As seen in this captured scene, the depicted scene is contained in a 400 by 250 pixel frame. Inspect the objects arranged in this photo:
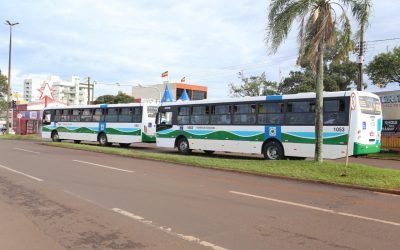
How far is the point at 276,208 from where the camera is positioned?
8.83 metres

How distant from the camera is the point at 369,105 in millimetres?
17984

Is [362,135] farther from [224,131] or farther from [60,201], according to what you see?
[60,201]

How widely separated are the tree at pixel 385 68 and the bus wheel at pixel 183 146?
56.0ft

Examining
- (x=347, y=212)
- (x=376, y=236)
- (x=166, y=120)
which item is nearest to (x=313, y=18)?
(x=347, y=212)

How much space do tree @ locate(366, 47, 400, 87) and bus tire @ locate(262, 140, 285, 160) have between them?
1656 centimetres

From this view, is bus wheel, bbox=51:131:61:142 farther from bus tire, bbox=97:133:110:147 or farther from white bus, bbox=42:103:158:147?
bus tire, bbox=97:133:110:147

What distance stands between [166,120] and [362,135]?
38.9ft

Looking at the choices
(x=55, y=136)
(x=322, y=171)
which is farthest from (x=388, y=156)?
(x=55, y=136)

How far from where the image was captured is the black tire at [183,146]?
965 inches

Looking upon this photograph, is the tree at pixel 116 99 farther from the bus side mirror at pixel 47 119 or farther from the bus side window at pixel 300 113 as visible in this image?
the bus side window at pixel 300 113

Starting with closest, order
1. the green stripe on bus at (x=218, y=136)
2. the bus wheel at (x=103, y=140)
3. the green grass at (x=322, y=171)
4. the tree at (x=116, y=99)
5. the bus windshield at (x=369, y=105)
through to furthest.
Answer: the green grass at (x=322, y=171) < the bus windshield at (x=369, y=105) < the green stripe on bus at (x=218, y=136) < the bus wheel at (x=103, y=140) < the tree at (x=116, y=99)

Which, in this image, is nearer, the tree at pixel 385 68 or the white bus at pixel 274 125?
the white bus at pixel 274 125

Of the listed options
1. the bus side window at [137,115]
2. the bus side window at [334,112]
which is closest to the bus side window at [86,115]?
the bus side window at [137,115]

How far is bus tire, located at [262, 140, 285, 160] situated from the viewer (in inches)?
777
